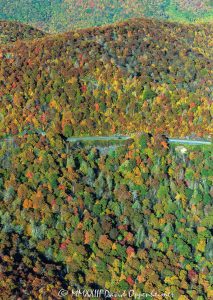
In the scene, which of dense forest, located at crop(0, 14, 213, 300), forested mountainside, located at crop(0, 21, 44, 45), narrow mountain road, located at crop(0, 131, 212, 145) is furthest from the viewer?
forested mountainside, located at crop(0, 21, 44, 45)

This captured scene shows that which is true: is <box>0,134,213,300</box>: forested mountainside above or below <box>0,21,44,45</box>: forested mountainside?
below

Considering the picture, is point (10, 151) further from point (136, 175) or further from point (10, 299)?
point (10, 299)

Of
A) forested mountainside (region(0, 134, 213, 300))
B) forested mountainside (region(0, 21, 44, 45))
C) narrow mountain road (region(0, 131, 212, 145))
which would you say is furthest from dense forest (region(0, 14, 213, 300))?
forested mountainside (region(0, 21, 44, 45))

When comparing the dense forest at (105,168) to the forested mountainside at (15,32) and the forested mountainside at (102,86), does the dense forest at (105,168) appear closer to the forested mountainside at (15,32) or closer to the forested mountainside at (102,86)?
the forested mountainside at (102,86)

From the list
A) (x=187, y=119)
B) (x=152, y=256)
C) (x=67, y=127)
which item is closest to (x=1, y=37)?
(x=67, y=127)

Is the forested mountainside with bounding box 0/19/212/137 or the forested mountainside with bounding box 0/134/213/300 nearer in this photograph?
the forested mountainside with bounding box 0/134/213/300

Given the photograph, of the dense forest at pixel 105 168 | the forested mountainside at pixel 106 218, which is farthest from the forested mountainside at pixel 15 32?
the forested mountainside at pixel 106 218

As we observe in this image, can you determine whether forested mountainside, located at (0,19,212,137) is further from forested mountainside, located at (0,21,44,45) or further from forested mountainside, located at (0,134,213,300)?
forested mountainside, located at (0,21,44,45)
